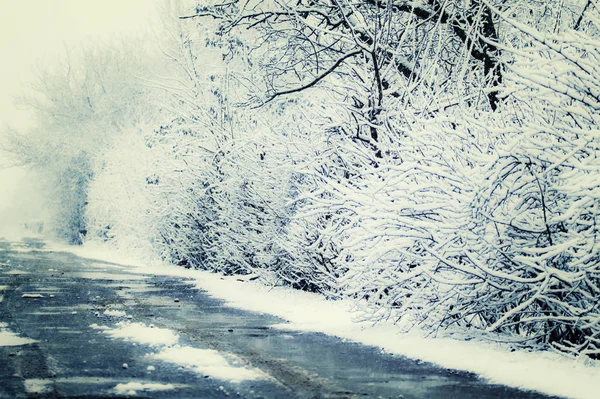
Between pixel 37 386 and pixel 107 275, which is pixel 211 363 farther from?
pixel 107 275

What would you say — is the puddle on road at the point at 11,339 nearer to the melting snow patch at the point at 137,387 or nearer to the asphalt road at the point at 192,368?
the asphalt road at the point at 192,368

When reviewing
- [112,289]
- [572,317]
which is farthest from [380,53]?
[112,289]

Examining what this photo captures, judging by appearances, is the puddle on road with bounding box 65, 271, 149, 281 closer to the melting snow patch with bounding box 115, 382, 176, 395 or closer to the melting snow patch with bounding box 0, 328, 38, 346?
the melting snow patch with bounding box 0, 328, 38, 346

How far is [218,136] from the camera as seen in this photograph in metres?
20.5

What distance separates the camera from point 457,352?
8.05 m

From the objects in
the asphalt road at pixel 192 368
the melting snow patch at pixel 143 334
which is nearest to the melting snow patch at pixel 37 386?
the asphalt road at pixel 192 368

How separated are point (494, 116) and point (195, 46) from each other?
1676 centimetres

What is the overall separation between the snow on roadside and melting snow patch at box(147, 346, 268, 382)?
2026 mm

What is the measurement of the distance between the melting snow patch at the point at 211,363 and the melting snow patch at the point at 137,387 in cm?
59

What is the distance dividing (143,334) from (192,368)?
8.35ft

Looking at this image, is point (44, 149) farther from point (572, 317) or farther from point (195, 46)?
point (572, 317)

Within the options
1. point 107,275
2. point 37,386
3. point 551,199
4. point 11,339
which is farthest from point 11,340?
point 107,275

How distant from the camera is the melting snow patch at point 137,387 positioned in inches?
234

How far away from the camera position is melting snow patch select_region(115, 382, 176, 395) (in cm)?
593
